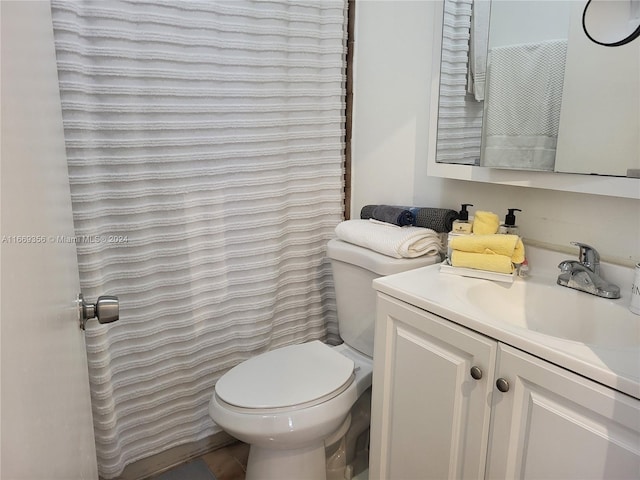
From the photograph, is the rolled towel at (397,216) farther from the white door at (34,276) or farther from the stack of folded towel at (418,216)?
the white door at (34,276)

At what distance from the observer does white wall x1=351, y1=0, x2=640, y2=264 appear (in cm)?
120

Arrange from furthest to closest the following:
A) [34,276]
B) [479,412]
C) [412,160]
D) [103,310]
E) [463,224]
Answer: [412,160]
[463,224]
[479,412]
[103,310]
[34,276]

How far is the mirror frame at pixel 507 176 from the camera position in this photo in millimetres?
1092

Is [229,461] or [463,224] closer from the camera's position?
[463,224]

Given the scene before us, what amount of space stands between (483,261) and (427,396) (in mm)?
383

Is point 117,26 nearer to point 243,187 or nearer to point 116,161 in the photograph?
point 116,161

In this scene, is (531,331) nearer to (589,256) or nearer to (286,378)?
(589,256)

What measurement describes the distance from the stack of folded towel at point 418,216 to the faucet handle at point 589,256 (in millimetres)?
414

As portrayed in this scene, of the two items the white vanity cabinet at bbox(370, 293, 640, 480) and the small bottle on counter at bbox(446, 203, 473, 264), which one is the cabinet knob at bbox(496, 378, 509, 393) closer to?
the white vanity cabinet at bbox(370, 293, 640, 480)

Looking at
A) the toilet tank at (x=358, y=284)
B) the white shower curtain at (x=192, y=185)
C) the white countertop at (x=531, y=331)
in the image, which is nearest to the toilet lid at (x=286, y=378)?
the toilet tank at (x=358, y=284)

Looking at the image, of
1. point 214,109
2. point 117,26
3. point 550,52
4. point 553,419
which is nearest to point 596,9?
point 550,52

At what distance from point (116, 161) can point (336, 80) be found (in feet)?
2.89

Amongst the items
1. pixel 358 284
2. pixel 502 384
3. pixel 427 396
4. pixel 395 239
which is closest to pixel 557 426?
pixel 502 384

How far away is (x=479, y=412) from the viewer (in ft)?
3.43
